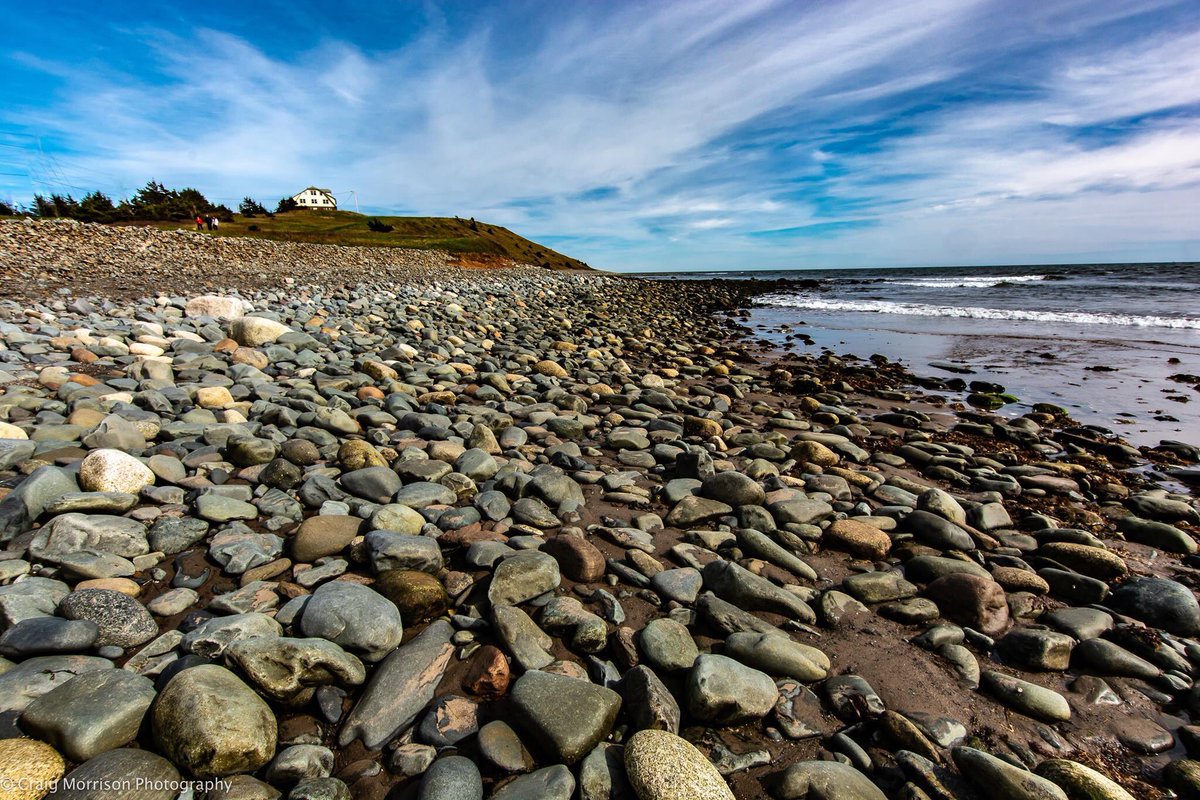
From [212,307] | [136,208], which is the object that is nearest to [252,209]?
[136,208]

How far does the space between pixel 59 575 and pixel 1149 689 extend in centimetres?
478

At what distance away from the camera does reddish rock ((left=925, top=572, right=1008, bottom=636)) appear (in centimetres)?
253

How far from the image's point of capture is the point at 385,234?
138ft

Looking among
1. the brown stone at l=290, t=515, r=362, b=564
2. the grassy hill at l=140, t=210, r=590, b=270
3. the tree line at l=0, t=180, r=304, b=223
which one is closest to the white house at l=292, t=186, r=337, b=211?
the grassy hill at l=140, t=210, r=590, b=270

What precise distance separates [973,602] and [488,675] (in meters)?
2.44

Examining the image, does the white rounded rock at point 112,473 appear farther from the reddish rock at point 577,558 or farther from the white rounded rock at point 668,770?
the white rounded rock at point 668,770

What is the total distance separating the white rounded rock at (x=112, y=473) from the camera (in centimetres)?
270

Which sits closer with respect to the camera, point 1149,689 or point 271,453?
point 1149,689

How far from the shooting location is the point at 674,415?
5.64 metres

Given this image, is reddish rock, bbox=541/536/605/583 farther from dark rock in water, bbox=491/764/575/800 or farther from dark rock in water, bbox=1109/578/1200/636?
dark rock in water, bbox=1109/578/1200/636

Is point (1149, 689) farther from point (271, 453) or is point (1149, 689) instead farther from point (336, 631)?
point (271, 453)

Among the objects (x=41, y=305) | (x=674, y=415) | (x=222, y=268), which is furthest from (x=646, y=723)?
(x=222, y=268)

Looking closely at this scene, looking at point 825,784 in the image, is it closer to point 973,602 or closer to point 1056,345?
point 973,602

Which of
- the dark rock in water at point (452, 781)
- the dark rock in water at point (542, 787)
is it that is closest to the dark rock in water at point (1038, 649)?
the dark rock in water at point (542, 787)
